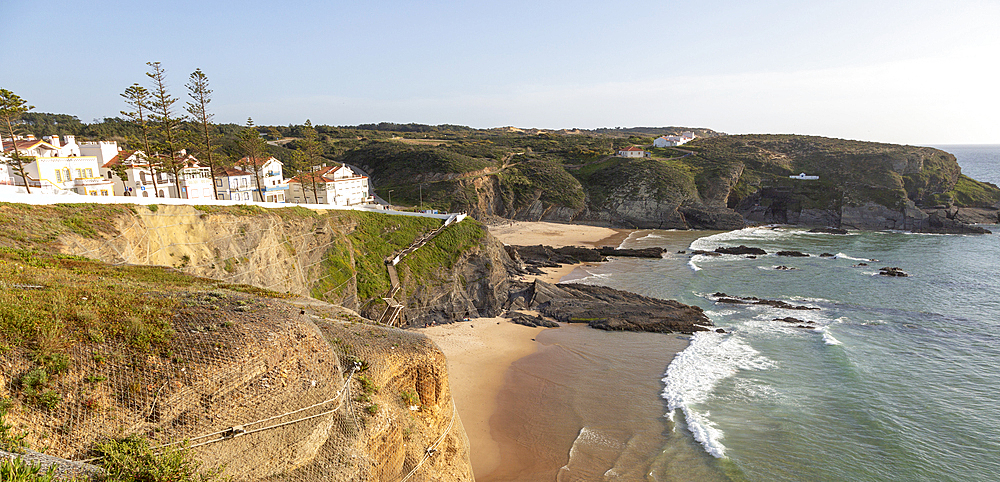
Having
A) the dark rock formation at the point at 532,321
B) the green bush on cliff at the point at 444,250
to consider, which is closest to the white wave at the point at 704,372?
the dark rock formation at the point at 532,321

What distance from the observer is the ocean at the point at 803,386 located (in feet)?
57.2

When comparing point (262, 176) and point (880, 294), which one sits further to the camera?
point (262, 176)

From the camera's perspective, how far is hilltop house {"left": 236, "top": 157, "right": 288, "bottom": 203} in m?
43.7

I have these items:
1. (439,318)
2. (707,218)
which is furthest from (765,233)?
(439,318)

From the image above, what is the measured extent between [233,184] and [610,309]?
1327 inches

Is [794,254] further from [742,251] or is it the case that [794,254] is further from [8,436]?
[8,436]

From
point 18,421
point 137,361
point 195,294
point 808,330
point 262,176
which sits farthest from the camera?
point 262,176

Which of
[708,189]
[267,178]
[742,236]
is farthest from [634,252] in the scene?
[267,178]

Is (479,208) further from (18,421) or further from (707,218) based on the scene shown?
(18,421)

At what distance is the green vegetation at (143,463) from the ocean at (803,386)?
13.1m

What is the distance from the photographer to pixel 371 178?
3174 inches

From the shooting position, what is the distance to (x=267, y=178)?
150 feet

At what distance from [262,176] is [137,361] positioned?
41533 mm

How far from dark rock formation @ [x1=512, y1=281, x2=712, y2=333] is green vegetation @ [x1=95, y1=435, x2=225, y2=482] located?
26.6 m
